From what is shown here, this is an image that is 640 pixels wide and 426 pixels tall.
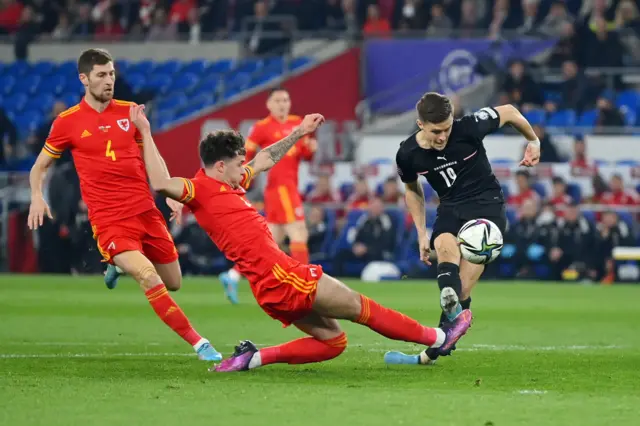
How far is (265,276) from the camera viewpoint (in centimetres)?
827

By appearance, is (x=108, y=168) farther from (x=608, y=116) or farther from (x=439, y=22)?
(x=439, y=22)

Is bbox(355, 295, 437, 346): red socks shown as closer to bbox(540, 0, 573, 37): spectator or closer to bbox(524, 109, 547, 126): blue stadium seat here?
bbox(524, 109, 547, 126): blue stadium seat

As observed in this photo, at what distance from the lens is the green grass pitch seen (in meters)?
6.72

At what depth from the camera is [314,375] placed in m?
8.61

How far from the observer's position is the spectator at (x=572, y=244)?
2059 cm

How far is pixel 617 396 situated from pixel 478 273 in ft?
6.99

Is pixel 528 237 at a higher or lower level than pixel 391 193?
lower

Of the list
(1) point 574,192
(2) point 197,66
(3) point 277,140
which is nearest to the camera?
(3) point 277,140

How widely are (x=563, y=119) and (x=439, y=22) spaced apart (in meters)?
3.97

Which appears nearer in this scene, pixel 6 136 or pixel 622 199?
pixel 622 199

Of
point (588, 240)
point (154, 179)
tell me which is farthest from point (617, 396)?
point (588, 240)

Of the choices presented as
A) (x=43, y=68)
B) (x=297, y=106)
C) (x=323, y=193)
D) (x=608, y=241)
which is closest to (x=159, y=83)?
(x=43, y=68)

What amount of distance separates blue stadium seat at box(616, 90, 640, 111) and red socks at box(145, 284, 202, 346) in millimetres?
16044

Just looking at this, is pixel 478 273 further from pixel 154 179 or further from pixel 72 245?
pixel 72 245
